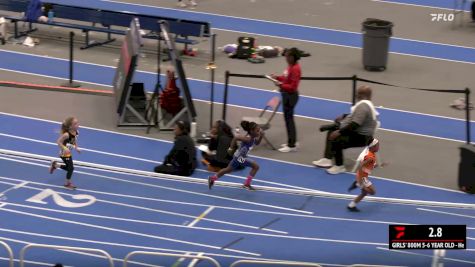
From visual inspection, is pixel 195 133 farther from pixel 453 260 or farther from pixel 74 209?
pixel 453 260

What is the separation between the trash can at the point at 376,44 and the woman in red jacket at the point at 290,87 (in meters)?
5.42

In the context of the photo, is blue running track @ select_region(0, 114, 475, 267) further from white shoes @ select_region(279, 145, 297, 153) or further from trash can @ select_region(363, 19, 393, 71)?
trash can @ select_region(363, 19, 393, 71)

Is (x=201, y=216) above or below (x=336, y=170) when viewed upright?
below

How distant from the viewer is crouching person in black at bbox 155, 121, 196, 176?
1686 centimetres

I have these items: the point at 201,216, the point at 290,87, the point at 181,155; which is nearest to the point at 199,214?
the point at 201,216

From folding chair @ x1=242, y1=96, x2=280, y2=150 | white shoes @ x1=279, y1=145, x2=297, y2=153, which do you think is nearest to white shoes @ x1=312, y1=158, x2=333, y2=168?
white shoes @ x1=279, y1=145, x2=297, y2=153

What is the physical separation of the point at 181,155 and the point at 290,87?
2463 mm

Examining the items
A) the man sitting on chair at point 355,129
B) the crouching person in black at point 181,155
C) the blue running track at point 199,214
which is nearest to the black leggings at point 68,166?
the blue running track at point 199,214

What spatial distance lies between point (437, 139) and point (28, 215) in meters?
8.11

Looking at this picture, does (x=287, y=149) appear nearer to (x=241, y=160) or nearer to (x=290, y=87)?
(x=290, y=87)

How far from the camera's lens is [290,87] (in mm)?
17938

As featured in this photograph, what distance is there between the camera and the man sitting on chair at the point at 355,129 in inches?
666
